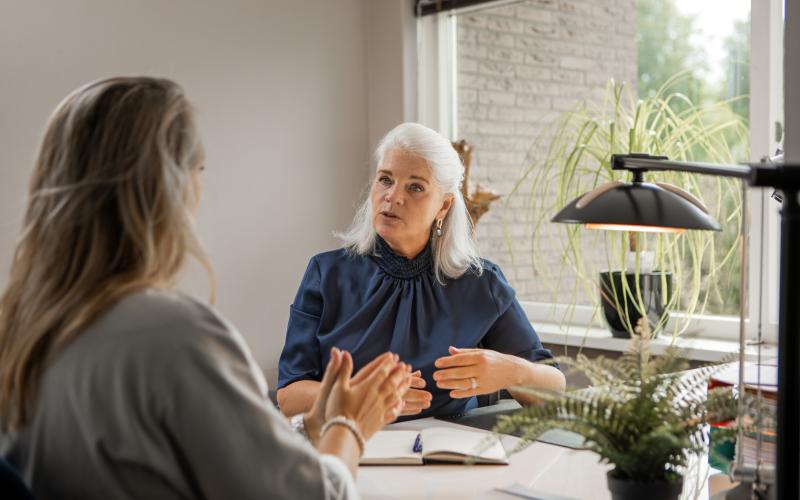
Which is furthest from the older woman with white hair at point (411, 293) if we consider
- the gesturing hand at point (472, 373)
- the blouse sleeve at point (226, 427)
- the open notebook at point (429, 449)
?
the blouse sleeve at point (226, 427)

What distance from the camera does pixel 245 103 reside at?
3.53m

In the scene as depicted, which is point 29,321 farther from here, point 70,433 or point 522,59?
point 522,59

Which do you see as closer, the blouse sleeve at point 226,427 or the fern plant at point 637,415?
the blouse sleeve at point 226,427

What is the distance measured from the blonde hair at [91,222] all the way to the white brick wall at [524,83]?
249cm

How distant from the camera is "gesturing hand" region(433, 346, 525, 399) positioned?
213 cm

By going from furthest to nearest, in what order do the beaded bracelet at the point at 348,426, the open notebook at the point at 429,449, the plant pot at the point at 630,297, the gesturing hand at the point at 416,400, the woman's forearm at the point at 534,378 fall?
1. the plant pot at the point at 630,297
2. the woman's forearm at the point at 534,378
3. the gesturing hand at the point at 416,400
4. the open notebook at the point at 429,449
5. the beaded bracelet at the point at 348,426

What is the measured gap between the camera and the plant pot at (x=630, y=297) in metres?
2.99

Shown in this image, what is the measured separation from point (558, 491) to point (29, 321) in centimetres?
97

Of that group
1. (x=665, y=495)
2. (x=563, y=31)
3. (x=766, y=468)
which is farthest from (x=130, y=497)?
(x=563, y=31)

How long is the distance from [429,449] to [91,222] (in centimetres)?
92

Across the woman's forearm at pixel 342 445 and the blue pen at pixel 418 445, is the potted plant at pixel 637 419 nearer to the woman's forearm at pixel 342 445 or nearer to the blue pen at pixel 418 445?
the woman's forearm at pixel 342 445

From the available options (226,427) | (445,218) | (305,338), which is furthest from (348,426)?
(445,218)

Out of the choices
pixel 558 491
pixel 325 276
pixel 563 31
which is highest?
pixel 563 31

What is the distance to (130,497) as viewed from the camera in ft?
3.45
